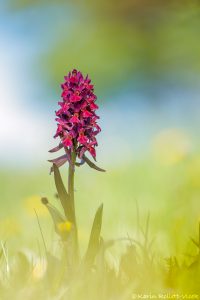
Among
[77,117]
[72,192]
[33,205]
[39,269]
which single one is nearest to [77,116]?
[77,117]

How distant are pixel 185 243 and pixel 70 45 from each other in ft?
6.60

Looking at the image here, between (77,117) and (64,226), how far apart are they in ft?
0.52

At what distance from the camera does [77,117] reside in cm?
77

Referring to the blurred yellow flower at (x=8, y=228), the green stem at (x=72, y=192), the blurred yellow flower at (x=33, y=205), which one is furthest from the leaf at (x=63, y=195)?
the blurred yellow flower at (x=33, y=205)

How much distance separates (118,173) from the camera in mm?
1550

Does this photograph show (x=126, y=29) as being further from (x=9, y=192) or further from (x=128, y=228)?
(x=128, y=228)

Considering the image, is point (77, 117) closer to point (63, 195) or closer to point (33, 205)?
point (63, 195)

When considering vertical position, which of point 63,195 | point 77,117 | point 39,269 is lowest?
point 39,269

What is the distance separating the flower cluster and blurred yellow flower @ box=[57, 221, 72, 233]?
0.11 metres

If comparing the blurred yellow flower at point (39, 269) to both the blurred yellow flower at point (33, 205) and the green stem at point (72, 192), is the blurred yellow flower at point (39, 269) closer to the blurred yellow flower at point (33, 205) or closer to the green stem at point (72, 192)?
the green stem at point (72, 192)

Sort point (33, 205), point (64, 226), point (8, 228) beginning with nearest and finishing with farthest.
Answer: point (64, 226) → point (8, 228) → point (33, 205)

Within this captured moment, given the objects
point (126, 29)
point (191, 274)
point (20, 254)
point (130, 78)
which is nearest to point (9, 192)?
point (20, 254)

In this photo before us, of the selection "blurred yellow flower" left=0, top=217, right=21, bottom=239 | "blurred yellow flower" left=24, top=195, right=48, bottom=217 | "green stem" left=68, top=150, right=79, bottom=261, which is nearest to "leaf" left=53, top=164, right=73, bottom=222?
"green stem" left=68, top=150, right=79, bottom=261

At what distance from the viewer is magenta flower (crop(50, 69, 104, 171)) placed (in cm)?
77
